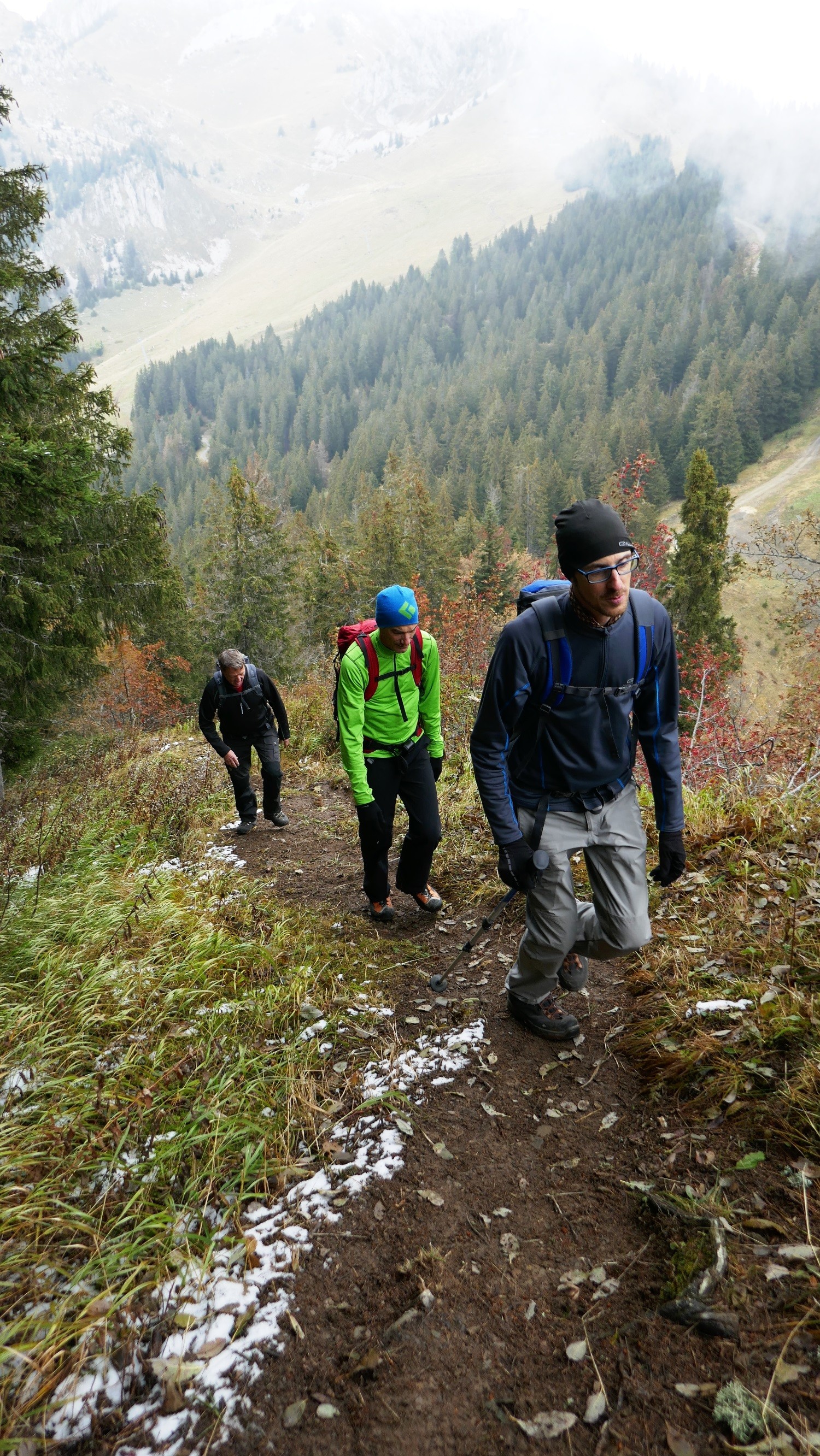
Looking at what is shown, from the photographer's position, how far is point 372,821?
5191 mm

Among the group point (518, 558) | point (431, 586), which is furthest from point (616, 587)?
point (518, 558)

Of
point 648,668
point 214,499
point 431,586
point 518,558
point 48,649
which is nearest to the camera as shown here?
point 648,668

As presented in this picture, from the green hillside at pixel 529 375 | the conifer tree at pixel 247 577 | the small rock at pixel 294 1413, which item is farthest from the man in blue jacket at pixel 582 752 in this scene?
the green hillside at pixel 529 375

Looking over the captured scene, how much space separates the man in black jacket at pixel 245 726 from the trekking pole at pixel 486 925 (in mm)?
4165

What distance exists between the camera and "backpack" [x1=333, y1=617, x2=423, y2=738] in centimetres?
492

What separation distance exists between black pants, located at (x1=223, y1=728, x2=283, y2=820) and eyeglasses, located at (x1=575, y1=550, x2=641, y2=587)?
602 centimetres

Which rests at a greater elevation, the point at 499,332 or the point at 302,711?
the point at 499,332

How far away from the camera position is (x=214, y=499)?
98.1 feet

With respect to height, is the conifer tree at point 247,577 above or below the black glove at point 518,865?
below

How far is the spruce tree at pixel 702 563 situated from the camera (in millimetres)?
28234

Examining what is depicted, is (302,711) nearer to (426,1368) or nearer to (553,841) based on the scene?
Answer: (553,841)

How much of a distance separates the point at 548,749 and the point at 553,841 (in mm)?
490

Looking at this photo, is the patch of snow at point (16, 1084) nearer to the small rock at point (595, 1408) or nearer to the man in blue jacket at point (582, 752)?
the man in blue jacket at point (582, 752)

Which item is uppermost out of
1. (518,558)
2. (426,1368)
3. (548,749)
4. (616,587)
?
→ (616,587)
